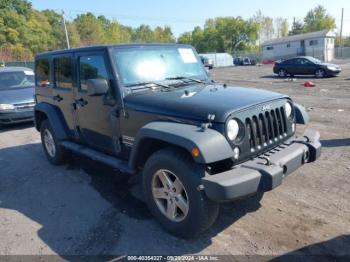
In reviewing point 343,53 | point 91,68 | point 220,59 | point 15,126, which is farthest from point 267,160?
Result: point 343,53

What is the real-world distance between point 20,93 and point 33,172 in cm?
476

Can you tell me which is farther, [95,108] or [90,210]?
[95,108]

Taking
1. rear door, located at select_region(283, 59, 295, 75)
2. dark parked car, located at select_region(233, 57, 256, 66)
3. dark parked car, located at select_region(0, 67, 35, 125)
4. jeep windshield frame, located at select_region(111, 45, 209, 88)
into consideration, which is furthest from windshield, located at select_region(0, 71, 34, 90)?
dark parked car, located at select_region(233, 57, 256, 66)

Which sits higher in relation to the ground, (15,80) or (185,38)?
(185,38)

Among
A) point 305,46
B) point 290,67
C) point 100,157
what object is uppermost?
point 305,46

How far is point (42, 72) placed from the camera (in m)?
6.18

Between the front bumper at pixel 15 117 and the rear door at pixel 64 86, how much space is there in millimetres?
4178

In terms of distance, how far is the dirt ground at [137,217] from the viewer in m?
3.35

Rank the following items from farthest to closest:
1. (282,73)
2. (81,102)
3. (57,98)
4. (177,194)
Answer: (282,73) < (57,98) < (81,102) < (177,194)

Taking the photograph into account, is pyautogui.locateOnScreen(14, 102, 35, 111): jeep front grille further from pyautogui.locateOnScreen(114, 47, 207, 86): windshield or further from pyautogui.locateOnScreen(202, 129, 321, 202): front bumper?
pyautogui.locateOnScreen(202, 129, 321, 202): front bumper

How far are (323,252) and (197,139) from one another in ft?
5.32

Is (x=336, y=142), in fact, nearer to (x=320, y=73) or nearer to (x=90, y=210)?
(x=90, y=210)

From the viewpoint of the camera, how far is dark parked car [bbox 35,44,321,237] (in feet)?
10.0

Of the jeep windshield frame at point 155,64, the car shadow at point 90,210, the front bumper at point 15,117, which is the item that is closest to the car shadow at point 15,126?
the front bumper at point 15,117
